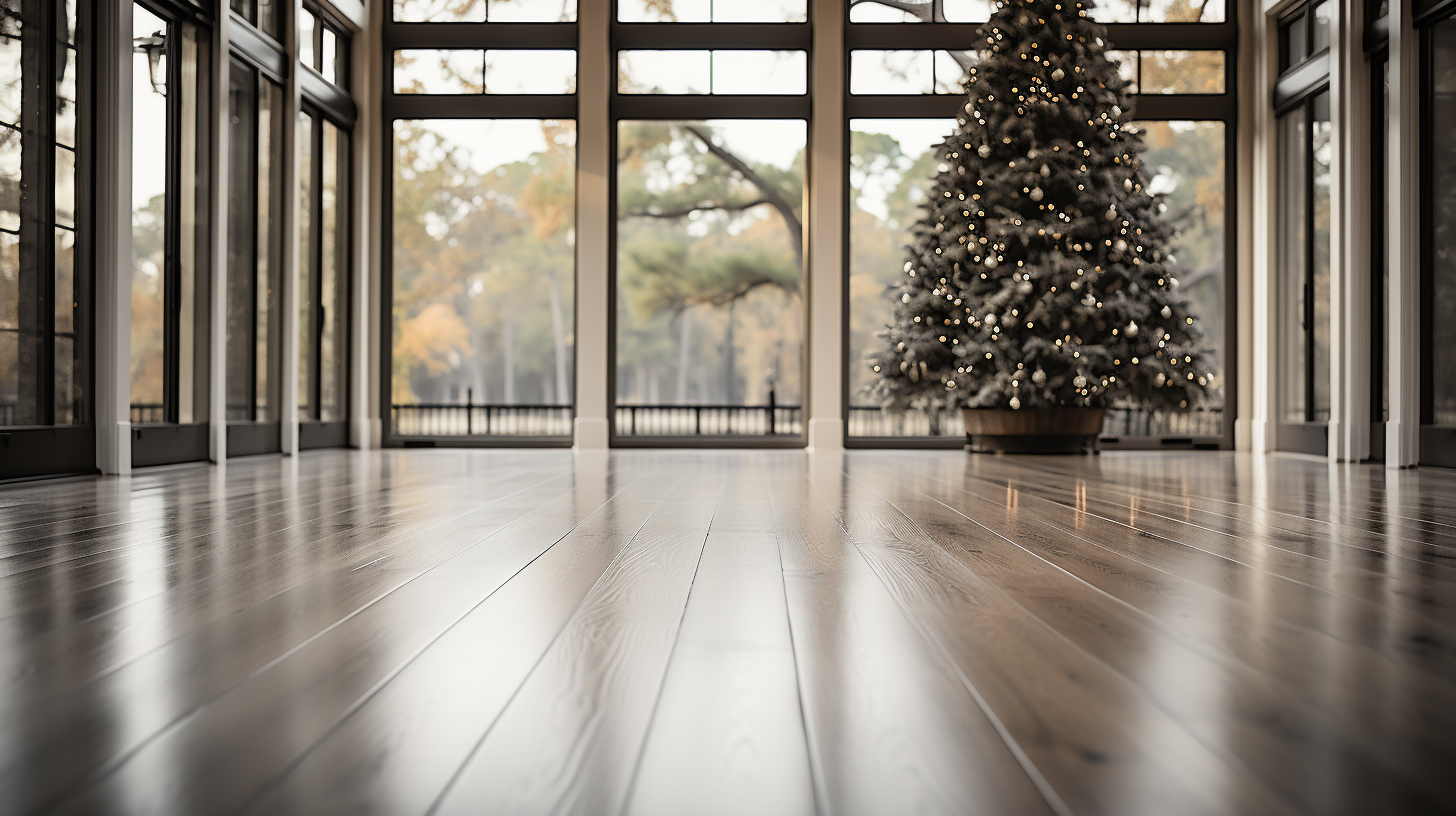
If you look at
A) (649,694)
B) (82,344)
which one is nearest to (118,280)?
(82,344)

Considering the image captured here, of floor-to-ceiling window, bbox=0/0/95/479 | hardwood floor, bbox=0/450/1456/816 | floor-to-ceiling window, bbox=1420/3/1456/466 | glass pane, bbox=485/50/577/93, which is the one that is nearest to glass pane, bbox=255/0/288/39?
glass pane, bbox=485/50/577/93

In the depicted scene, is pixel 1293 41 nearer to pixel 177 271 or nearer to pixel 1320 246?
pixel 1320 246

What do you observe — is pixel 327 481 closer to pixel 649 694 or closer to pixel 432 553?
pixel 432 553

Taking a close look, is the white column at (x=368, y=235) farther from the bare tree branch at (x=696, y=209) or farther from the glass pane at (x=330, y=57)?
the bare tree branch at (x=696, y=209)

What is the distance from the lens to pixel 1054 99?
21.8 ft

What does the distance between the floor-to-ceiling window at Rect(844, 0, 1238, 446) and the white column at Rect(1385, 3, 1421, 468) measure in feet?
6.20

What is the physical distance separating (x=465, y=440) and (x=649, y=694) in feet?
23.7

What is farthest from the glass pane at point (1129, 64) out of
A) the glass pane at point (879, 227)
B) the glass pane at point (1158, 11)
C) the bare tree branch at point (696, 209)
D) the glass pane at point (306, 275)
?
the glass pane at point (306, 275)

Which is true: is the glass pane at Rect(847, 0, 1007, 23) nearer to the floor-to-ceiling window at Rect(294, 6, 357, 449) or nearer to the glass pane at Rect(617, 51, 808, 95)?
the glass pane at Rect(617, 51, 808, 95)

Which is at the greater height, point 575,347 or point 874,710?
point 575,347

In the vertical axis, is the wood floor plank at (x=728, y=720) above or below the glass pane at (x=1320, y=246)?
below

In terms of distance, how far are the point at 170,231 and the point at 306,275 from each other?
1652 millimetres

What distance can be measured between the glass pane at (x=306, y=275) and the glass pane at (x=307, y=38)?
0.39 metres

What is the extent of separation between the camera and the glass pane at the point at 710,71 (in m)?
7.77
